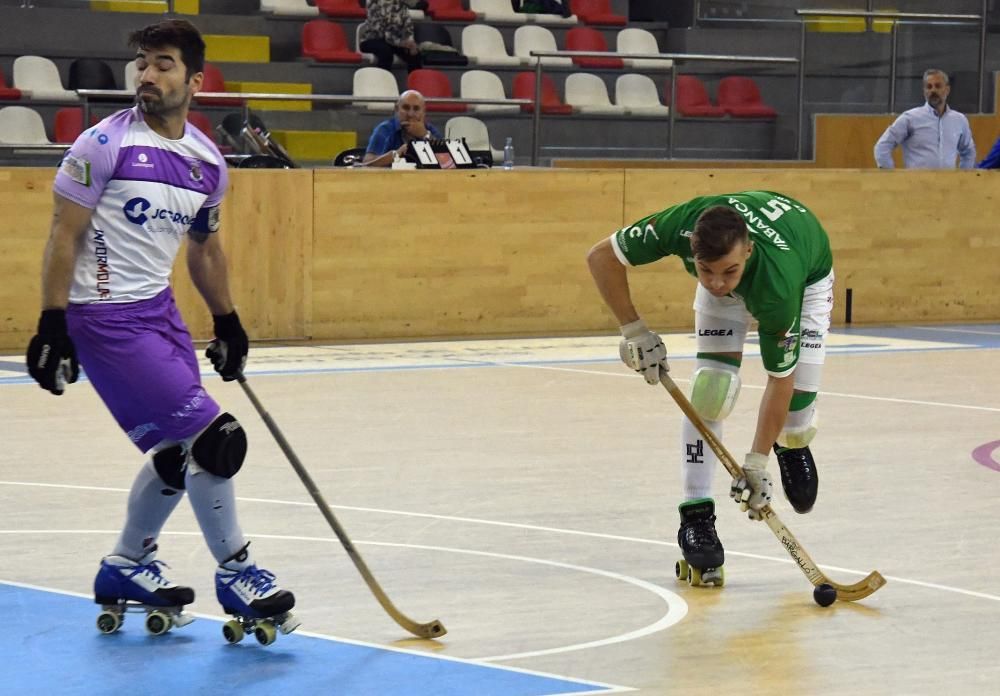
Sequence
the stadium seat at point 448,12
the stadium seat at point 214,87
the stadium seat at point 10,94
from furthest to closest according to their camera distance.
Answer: the stadium seat at point 448,12, the stadium seat at point 10,94, the stadium seat at point 214,87

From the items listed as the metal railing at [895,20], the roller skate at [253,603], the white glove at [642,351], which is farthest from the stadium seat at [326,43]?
the roller skate at [253,603]

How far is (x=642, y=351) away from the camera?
6414 millimetres

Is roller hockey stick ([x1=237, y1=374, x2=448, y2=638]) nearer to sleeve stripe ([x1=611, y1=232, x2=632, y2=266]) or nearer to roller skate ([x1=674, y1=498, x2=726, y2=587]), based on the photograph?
roller skate ([x1=674, y1=498, x2=726, y2=587])

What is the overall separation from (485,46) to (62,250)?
14.7 m

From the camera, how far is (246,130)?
49.5 feet

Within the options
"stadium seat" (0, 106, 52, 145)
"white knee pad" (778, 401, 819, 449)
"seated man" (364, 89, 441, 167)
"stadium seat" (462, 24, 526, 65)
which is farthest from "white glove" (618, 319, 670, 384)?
"stadium seat" (462, 24, 526, 65)

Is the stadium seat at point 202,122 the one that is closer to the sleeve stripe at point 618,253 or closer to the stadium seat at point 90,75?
the stadium seat at point 90,75

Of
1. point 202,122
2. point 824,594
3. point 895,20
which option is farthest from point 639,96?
point 824,594

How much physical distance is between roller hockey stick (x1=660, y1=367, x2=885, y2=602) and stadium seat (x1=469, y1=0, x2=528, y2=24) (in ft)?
46.5

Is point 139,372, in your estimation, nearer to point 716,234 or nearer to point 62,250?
point 62,250

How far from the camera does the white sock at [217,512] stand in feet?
18.1

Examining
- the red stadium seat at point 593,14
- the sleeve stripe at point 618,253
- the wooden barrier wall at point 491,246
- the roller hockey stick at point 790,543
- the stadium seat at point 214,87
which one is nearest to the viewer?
the roller hockey stick at point 790,543

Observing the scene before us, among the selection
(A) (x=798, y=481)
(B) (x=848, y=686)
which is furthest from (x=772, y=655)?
(A) (x=798, y=481)

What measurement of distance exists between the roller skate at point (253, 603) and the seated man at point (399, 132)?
9.35 m
